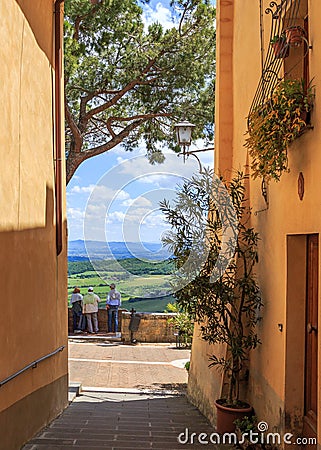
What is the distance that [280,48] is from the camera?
529cm

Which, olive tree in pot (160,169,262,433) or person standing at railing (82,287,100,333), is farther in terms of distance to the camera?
person standing at railing (82,287,100,333)

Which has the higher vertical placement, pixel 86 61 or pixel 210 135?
pixel 86 61

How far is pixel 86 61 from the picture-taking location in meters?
14.4

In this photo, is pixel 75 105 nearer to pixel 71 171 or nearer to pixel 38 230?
pixel 71 171

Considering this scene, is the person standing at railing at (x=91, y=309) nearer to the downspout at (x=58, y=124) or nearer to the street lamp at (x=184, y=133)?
the street lamp at (x=184, y=133)

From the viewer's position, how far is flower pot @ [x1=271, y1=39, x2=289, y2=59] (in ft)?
Answer: 16.9

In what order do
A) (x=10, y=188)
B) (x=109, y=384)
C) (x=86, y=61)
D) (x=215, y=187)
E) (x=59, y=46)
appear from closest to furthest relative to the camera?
1. (x=10, y=188)
2. (x=215, y=187)
3. (x=59, y=46)
4. (x=109, y=384)
5. (x=86, y=61)

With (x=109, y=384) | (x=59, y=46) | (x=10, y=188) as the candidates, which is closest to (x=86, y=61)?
(x=59, y=46)

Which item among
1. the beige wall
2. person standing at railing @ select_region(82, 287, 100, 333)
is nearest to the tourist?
person standing at railing @ select_region(82, 287, 100, 333)

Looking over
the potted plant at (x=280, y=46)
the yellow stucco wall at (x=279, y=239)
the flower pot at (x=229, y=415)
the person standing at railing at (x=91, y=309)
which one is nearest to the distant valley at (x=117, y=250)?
the yellow stucco wall at (x=279, y=239)

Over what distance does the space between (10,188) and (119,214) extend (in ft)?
10.3

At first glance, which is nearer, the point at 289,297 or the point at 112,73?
the point at 289,297

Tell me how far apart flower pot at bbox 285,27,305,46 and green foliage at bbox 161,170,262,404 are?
6.65ft

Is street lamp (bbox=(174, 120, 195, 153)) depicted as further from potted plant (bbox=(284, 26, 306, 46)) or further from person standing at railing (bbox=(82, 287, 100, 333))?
person standing at railing (bbox=(82, 287, 100, 333))
